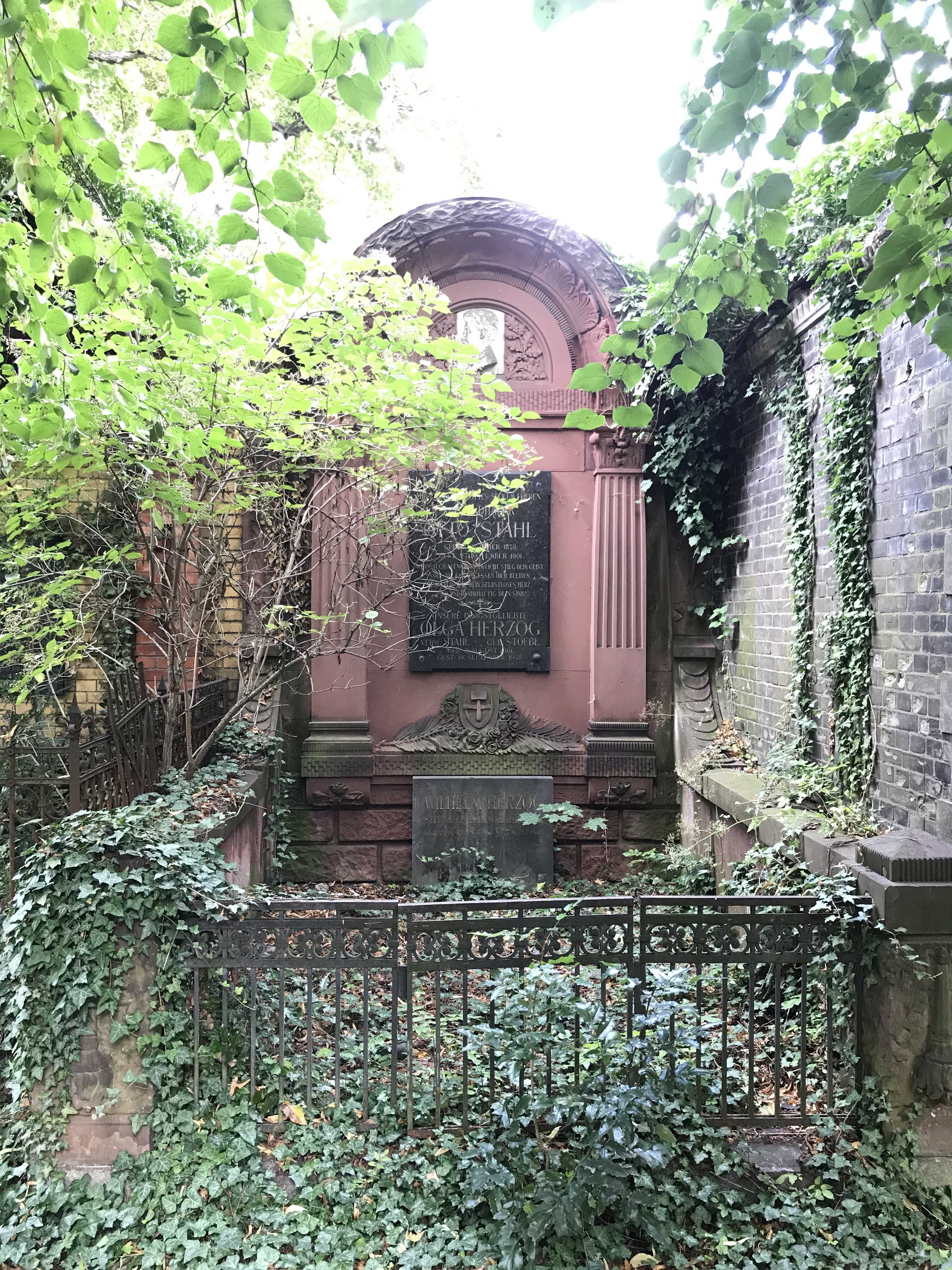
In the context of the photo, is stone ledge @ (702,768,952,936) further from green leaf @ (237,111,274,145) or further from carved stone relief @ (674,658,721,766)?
green leaf @ (237,111,274,145)

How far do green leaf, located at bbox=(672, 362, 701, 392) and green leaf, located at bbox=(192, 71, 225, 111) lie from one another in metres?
1.30

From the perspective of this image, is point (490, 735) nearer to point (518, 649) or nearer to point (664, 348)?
point (518, 649)

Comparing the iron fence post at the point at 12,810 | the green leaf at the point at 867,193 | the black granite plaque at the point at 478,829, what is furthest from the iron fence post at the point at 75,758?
the black granite plaque at the point at 478,829

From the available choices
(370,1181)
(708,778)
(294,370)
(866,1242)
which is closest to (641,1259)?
(866,1242)

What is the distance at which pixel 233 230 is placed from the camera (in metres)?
2.27

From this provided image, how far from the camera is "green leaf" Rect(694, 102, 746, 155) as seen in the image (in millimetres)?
2025

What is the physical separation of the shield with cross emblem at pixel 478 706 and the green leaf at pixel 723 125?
221 inches

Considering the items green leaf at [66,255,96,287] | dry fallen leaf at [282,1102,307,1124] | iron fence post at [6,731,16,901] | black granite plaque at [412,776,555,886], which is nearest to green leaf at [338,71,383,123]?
green leaf at [66,255,96,287]

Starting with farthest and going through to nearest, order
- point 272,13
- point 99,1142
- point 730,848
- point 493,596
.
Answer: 1. point 493,596
2. point 730,848
3. point 99,1142
4. point 272,13

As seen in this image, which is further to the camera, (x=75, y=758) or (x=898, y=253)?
(x=75, y=758)

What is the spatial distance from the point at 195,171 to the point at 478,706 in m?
5.54

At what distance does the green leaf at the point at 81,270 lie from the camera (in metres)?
2.24

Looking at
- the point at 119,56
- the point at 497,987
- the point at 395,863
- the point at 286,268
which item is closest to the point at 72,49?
the point at 286,268

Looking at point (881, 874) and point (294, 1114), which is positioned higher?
point (881, 874)
